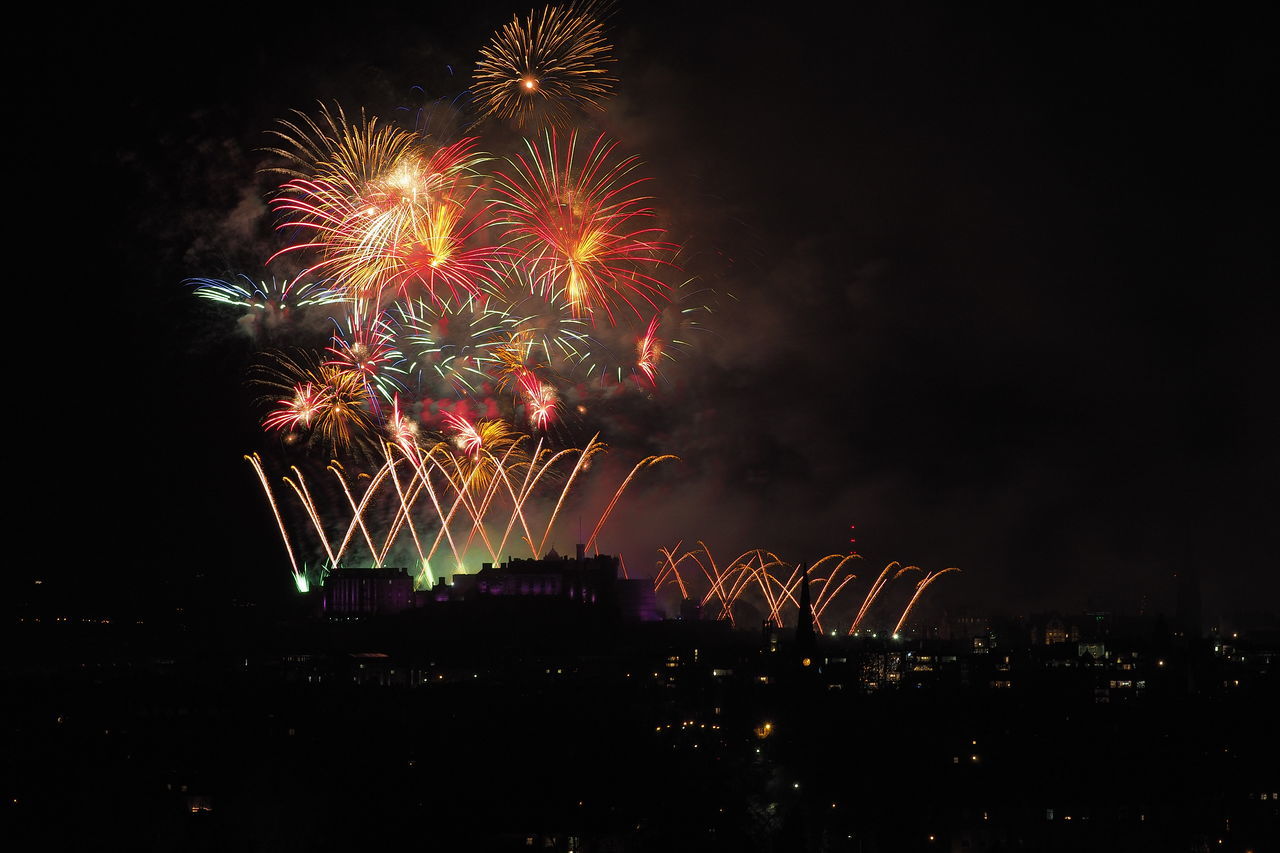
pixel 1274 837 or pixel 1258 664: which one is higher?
pixel 1258 664

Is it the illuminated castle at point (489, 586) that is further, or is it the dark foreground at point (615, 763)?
the illuminated castle at point (489, 586)

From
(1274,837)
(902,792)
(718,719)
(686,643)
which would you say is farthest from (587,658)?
(1274,837)

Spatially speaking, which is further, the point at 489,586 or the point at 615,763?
the point at 489,586

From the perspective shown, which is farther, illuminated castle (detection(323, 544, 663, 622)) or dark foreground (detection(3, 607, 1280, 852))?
illuminated castle (detection(323, 544, 663, 622))

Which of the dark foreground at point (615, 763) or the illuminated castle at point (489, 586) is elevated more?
the illuminated castle at point (489, 586)

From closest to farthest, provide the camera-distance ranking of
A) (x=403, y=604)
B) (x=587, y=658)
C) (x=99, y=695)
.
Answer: (x=99, y=695)
(x=587, y=658)
(x=403, y=604)

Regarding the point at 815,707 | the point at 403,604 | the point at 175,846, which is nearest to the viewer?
the point at 175,846

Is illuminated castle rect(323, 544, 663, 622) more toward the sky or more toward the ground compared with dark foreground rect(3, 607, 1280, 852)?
more toward the sky

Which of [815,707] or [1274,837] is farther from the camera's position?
[815,707]

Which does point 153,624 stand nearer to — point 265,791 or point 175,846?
point 265,791

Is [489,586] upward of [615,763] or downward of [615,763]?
upward
